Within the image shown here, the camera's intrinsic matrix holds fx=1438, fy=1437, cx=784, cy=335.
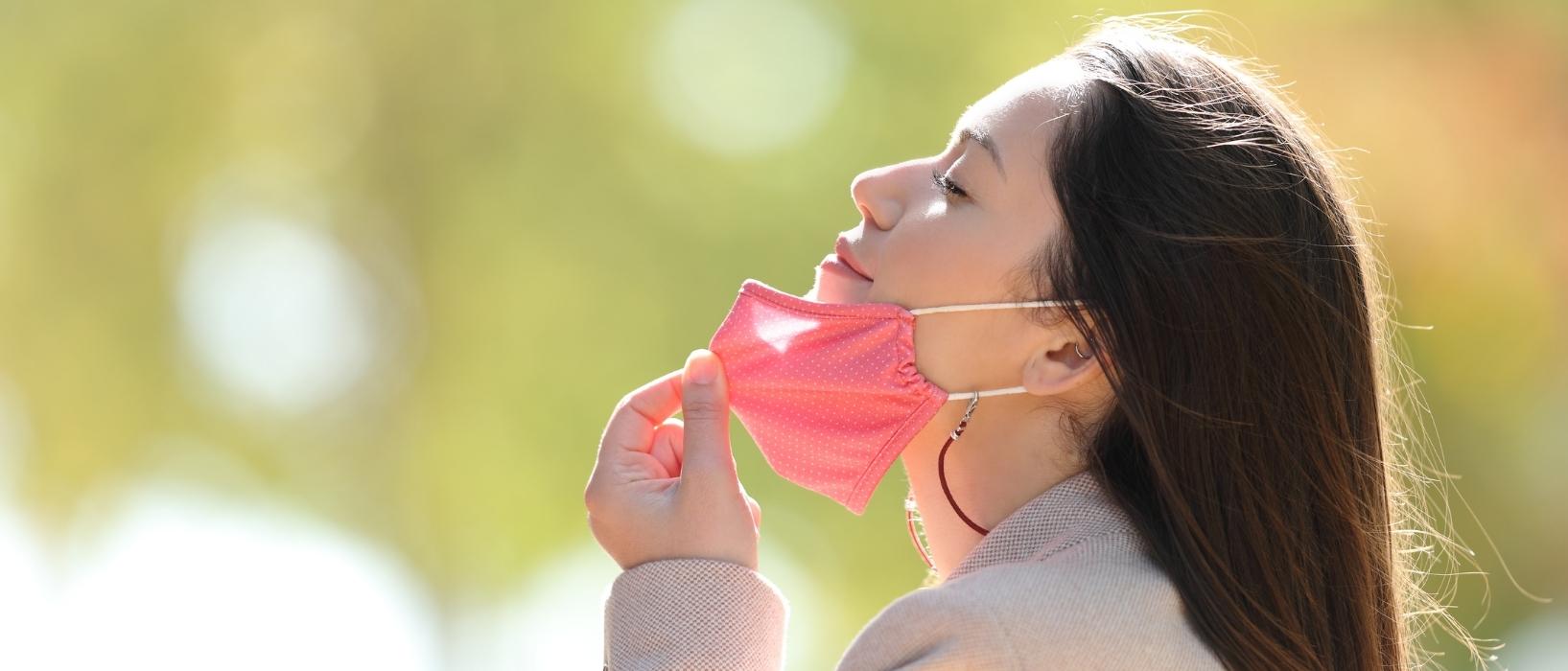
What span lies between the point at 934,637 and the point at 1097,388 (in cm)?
29

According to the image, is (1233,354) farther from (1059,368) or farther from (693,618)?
(693,618)

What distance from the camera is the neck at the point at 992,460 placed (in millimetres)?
1150

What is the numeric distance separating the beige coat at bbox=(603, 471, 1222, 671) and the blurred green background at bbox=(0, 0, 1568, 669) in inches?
126

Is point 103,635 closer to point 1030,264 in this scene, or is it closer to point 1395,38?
point 1030,264

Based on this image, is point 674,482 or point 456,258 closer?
point 674,482

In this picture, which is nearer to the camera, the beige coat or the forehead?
the beige coat

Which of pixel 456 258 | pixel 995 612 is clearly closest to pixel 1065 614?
pixel 995 612

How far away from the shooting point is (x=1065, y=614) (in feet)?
3.19

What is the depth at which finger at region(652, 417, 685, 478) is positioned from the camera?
1.27 meters

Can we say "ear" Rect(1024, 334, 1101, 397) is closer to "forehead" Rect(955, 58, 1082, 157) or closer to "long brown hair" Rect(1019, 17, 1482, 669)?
"long brown hair" Rect(1019, 17, 1482, 669)

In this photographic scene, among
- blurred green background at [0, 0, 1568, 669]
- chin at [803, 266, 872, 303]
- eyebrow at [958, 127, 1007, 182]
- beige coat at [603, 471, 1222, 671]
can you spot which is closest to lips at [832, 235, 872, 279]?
chin at [803, 266, 872, 303]

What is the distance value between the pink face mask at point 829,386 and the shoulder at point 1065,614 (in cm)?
17

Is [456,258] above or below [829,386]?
above

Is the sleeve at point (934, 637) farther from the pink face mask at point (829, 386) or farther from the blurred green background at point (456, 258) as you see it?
the blurred green background at point (456, 258)
